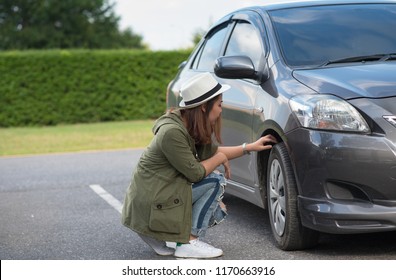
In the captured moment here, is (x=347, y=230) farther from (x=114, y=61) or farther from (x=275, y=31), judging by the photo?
(x=114, y=61)

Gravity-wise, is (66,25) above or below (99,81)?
below

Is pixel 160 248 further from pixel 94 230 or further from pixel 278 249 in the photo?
pixel 94 230

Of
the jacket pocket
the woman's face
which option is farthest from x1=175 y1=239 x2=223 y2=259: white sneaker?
Result: the woman's face

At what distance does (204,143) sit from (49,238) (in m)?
1.71

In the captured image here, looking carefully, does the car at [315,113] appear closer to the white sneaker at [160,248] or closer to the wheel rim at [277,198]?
the wheel rim at [277,198]

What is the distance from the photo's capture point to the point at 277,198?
5.66 meters

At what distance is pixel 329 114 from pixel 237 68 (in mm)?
1087

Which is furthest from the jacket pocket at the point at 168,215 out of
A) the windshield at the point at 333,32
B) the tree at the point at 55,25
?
the tree at the point at 55,25

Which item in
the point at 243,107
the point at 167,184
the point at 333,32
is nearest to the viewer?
the point at 167,184

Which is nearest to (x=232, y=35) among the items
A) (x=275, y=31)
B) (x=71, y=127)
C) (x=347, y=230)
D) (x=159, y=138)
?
(x=275, y=31)

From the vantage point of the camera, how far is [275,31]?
6250 mm

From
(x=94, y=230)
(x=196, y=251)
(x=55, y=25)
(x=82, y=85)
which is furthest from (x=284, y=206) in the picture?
(x=55, y=25)

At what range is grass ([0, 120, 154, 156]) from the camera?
15.4 metres
